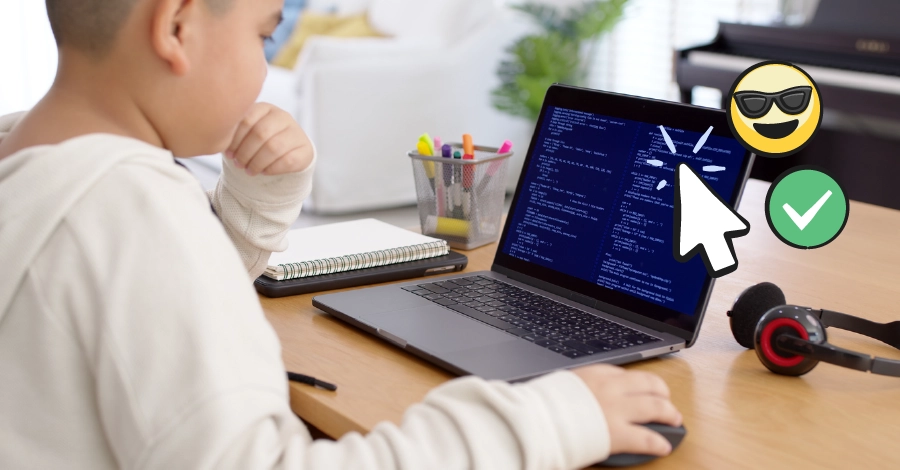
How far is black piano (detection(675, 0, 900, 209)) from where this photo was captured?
2.81 metres

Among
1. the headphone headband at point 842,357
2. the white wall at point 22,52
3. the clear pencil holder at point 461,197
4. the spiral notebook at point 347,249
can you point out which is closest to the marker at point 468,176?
the clear pencil holder at point 461,197

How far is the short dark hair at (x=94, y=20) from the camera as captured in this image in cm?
71

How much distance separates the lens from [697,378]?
84 centimetres

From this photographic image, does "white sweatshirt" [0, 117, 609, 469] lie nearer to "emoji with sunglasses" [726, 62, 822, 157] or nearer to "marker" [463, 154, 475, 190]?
"emoji with sunglasses" [726, 62, 822, 157]

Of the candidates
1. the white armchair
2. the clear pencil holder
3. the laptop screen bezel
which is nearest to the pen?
the clear pencil holder

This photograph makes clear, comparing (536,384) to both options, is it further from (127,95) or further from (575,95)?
(575,95)

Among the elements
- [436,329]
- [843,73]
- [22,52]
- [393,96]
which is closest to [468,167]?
[436,329]

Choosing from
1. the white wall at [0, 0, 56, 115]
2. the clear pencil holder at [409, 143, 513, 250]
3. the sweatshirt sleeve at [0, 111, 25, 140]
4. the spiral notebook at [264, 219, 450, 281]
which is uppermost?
the sweatshirt sleeve at [0, 111, 25, 140]

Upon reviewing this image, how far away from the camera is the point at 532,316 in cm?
95

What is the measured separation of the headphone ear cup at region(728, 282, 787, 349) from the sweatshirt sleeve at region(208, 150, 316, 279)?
48 centimetres

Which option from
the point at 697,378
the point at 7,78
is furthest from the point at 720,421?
the point at 7,78

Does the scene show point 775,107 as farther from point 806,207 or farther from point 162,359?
point 162,359

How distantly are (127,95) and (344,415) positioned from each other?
31cm

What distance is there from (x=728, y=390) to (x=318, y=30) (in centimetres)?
395
